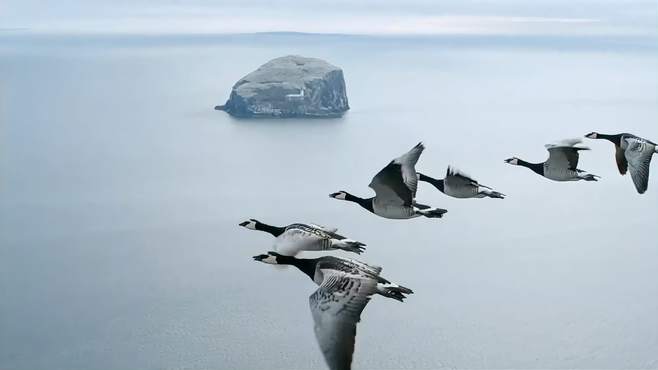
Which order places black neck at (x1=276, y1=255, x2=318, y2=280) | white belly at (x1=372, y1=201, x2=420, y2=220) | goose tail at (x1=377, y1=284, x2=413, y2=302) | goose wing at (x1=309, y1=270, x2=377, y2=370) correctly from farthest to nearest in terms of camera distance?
white belly at (x1=372, y1=201, x2=420, y2=220)
black neck at (x1=276, y1=255, x2=318, y2=280)
goose tail at (x1=377, y1=284, x2=413, y2=302)
goose wing at (x1=309, y1=270, x2=377, y2=370)

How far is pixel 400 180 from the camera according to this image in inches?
297

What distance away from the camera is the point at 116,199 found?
39688mm

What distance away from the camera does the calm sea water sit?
88.2ft

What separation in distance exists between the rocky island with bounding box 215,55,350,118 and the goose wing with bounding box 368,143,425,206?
42434 mm

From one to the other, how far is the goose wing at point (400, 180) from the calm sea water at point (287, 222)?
59.3 feet

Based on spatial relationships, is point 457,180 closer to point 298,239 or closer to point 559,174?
point 559,174

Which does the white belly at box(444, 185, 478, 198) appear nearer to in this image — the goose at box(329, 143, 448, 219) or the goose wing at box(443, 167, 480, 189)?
the goose wing at box(443, 167, 480, 189)

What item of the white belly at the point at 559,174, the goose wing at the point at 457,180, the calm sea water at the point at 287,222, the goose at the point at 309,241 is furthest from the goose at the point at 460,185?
the calm sea water at the point at 287,222

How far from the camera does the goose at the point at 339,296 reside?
5.28 meters

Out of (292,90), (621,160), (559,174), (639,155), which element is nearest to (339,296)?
(559,174)

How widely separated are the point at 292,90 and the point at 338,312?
44603 millimetres

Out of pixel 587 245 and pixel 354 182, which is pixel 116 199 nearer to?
pixel 354 182

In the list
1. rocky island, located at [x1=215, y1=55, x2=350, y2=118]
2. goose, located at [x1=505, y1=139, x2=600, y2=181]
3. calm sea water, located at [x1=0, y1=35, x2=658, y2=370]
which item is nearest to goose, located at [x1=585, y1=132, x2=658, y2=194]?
goose, located at [x1=505, y1=139, x2=600, y2=181]

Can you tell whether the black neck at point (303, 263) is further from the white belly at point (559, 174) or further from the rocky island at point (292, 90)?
the rocky island at point (292, 90)
